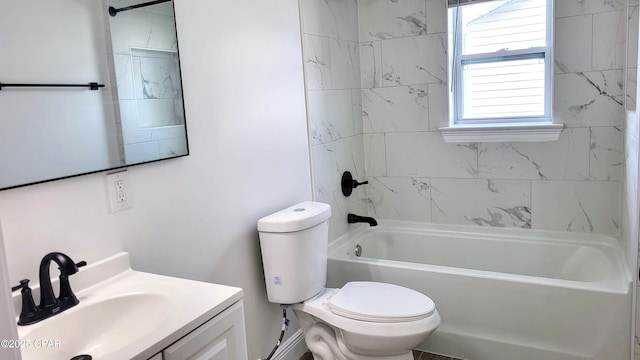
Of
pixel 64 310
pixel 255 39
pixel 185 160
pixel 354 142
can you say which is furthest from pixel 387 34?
pixel 64 310

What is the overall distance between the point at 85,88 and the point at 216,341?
2.90ft

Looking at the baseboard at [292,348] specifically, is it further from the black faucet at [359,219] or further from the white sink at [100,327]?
the white sink at [100,327]

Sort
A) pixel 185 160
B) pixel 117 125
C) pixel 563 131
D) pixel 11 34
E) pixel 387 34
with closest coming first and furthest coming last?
1. pixel 11 34
2. pixel 117 125
3. pixel 185 160
4. pixel 563 131
5. pixel 387 34

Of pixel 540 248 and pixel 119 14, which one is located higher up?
pixel 119 14

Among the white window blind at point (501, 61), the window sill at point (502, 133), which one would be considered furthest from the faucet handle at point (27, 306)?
the white window blind at point (501, 61)

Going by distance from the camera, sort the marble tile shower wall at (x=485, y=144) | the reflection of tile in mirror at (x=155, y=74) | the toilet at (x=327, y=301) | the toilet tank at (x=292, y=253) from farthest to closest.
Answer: the marble tile shower wall at (x=485, y=144) → the toilet tank at (x=292, y=253) → the toilet at (x=327, y=301) → the reflection of tile in mirror at (x=155, y=74)

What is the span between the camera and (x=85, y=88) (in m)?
1.50

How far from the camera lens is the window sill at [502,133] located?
2779mm

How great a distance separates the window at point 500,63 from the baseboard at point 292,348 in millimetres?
1647

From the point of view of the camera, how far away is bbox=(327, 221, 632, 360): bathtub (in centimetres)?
225

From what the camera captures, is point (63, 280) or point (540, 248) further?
point (540, 248)

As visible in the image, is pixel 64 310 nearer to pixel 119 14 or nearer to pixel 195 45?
pixel 119 14

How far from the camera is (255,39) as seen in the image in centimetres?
232

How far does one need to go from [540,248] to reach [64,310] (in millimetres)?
2559
